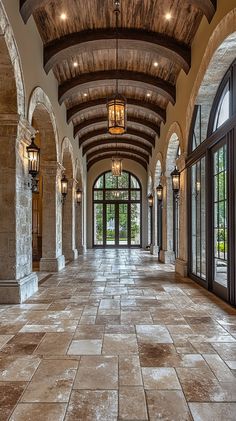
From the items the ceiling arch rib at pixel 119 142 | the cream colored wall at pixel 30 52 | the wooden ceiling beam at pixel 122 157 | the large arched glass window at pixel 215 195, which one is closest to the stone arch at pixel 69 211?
the cream colored wall at pixel 30 52

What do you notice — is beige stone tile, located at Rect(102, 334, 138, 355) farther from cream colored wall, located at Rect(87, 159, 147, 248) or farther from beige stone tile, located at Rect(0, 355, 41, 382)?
cream colored wall, located at Rect(87, 159, 147, 248)

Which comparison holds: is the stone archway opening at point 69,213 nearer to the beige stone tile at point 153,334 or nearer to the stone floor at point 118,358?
the stone floor at point 118,358

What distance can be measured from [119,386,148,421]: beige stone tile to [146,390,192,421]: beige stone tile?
0.15 ft

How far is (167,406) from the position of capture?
7.61ft

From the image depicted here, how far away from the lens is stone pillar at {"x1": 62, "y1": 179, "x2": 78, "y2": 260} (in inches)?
458

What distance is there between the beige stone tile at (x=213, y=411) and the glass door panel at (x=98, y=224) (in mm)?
16940

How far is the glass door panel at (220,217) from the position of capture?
5625mm

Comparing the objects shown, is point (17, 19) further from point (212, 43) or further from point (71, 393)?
point (71, 393)

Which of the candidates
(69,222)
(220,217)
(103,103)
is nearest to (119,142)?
(103,103)

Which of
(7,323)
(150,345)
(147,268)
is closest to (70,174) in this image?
(147,268)

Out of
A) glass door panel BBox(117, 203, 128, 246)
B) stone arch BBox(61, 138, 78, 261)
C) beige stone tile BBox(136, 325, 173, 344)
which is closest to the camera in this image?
beige stone tile BBox(136, 325, 173, 344)

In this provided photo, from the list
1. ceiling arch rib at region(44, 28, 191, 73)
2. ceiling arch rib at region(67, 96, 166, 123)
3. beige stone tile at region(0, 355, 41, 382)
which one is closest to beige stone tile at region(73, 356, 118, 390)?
beige stone tile at region(0, 355, 41, 382)

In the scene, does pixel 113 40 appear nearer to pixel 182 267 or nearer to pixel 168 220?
pixel 182 267

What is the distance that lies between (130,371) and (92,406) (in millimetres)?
625
